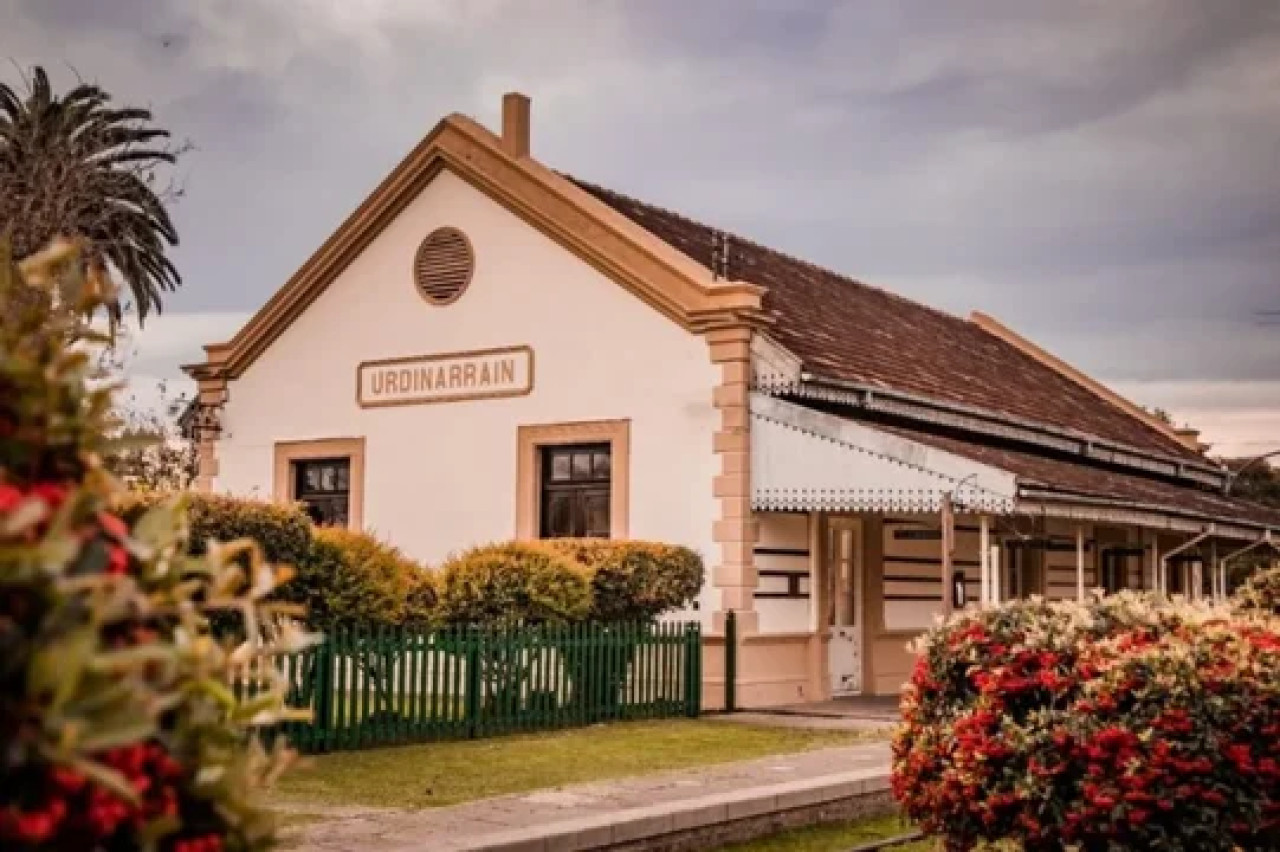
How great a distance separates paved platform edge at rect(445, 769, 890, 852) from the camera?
9047mm

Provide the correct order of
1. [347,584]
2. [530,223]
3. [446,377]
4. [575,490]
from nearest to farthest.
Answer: [347,584] → [575,490] → [530,223] → [446,377]

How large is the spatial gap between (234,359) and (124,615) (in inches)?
925

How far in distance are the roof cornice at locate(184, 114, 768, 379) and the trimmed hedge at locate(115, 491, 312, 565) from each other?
6.65 m

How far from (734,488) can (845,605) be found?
10.1 ft

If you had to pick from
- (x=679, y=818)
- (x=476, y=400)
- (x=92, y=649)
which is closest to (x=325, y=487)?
(x=476, y=400)

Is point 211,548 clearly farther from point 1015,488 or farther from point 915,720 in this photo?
point 1015,488

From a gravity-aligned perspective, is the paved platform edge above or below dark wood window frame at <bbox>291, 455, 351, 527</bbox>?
below

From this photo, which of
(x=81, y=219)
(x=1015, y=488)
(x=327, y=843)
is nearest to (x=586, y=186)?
(x=1015, y=488)

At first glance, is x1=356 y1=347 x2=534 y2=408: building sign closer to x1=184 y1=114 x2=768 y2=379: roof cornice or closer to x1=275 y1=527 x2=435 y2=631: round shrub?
x1=184 y1=114 x2=768 y2=379: roof cornice

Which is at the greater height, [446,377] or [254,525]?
[446,377]

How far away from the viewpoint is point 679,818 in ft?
33.1

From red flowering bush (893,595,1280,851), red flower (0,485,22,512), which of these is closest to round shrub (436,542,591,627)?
red flowering bush (893,595,1280,851)

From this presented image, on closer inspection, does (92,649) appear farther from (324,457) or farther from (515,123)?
(324,457)

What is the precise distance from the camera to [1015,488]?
17.9 m
